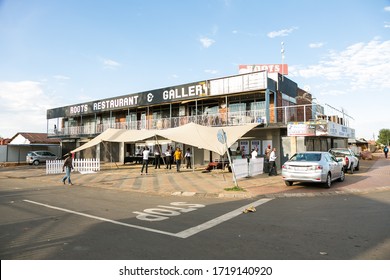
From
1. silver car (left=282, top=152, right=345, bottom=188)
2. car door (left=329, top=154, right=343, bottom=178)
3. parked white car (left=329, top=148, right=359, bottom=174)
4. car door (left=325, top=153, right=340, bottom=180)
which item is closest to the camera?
silver car (left=282, top=152, right=345, bottom=188)

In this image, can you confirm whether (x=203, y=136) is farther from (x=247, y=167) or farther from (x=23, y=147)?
(x=23, y=147)

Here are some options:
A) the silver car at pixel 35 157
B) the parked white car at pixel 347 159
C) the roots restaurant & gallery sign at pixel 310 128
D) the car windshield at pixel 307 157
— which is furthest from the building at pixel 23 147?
the car windshield at pixel 307 157

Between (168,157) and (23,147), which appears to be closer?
(168,157)

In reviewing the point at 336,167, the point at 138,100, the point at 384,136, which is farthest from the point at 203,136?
the point at 384,136

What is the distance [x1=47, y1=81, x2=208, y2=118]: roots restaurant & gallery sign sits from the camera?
25.1 meters

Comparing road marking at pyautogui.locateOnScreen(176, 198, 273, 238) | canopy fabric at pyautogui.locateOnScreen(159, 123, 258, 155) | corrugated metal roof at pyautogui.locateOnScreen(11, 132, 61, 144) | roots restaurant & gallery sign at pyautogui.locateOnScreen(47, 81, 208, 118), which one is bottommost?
road marking at pyautogui.locateOnScreen(176, 198, 273, 238)

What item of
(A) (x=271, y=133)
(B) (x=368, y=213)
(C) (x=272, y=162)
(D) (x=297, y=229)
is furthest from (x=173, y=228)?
(A) (x=271, y=133)

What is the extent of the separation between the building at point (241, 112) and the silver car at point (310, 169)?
594 centimetres

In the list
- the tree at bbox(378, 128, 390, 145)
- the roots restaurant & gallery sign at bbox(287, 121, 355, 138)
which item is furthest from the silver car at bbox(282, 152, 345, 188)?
the tree at bbox(378, 128, 390, 145)

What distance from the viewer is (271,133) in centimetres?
2183

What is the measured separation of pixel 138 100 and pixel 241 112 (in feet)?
38.4

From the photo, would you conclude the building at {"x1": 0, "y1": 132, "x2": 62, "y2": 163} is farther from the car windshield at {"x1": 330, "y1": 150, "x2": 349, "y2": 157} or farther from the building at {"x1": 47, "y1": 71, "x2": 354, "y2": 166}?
the car windshield at {"x1": 330, "y1": 150, "x2": 349, "y2": 157}

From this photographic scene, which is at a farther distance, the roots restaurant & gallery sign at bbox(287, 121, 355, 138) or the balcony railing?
the balcony railing

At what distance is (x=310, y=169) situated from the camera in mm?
11672
